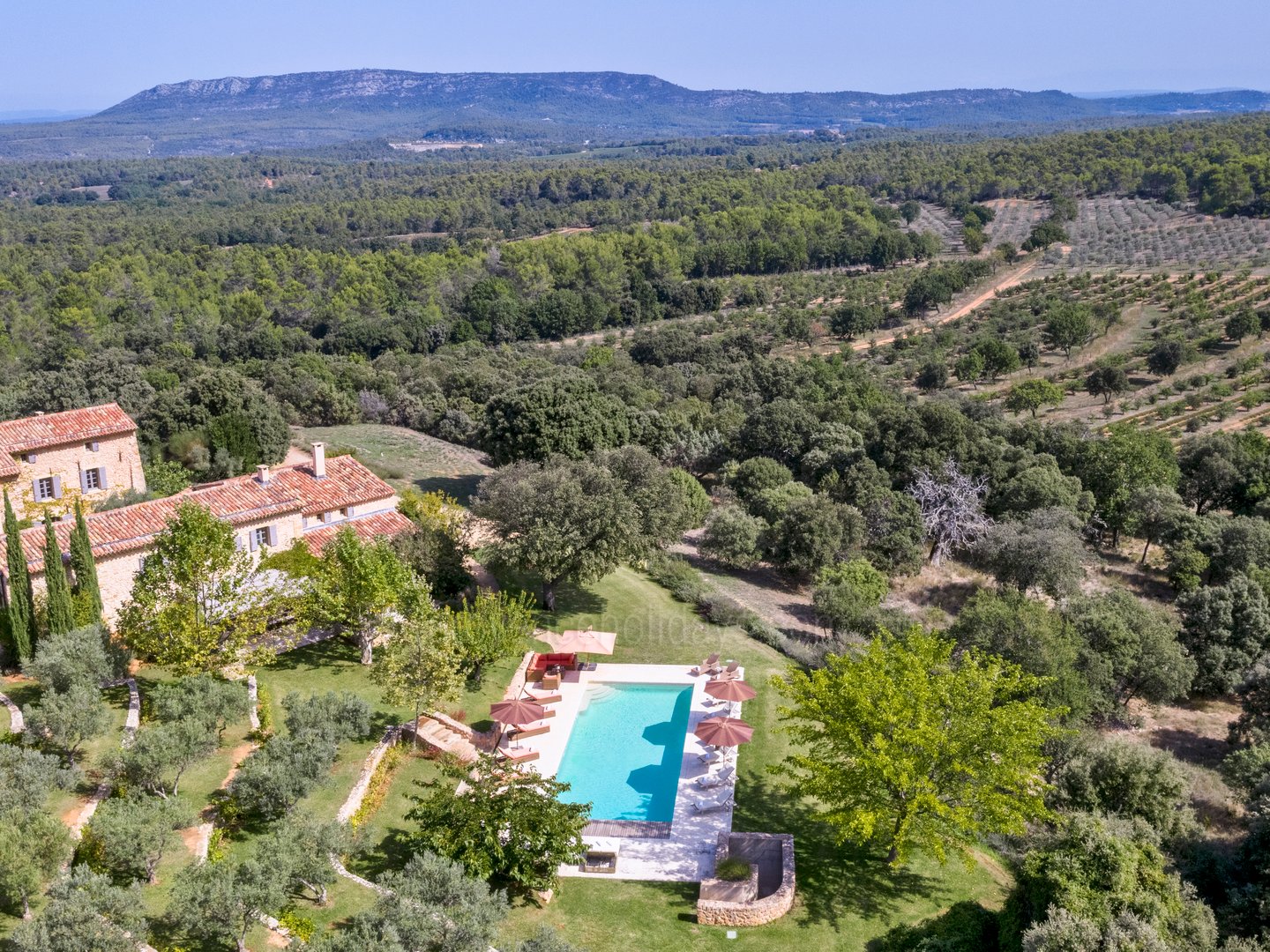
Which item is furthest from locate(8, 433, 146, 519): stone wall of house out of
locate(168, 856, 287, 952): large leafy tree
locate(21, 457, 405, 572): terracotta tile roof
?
locate(168, 856, 287, 952): large leafy tree

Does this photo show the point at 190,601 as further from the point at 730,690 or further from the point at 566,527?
the point at 730,690

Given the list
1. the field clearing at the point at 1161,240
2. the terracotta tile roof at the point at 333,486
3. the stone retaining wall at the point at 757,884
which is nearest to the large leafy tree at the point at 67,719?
the terracotta tile roof at the point at 333,486

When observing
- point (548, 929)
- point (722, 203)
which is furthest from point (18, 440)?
point (722, 203)

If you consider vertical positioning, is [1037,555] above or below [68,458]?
below

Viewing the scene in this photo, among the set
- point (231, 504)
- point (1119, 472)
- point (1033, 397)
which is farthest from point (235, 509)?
point (1033, 397)

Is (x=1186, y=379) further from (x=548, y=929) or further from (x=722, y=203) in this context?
(x=722, y=203)

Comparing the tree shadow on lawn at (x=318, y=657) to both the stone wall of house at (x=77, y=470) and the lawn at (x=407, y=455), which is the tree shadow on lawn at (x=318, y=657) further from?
the lawn at (x=407, y=455)
